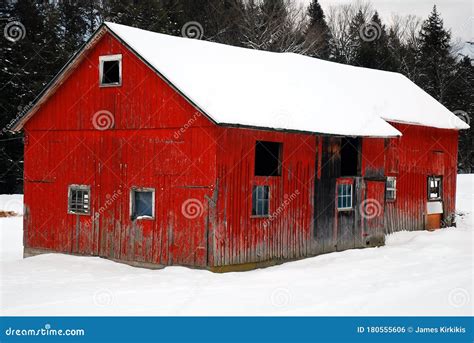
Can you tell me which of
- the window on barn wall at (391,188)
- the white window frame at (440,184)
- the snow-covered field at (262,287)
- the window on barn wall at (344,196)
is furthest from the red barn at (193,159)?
the white window frame at (440,184)

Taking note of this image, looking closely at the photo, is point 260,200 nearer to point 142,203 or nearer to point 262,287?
point 142,203

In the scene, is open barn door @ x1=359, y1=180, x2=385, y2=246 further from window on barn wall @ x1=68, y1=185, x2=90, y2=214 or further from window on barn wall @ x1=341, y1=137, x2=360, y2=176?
window on barn wall @ x1=68, y1=185, x2=90, y2=214

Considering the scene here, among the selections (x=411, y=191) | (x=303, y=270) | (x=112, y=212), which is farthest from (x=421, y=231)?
(x=112, y=212)

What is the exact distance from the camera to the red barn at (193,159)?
17297mm

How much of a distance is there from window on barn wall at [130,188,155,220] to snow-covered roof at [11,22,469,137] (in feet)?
9.67

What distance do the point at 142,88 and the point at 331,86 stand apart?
8105mm

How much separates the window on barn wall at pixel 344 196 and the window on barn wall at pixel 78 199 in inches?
282

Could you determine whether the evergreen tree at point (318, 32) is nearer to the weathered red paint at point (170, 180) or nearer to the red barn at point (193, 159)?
the red barn at point (193, 159)

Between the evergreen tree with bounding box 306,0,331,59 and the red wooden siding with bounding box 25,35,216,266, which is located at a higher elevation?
the evergreen tree with bounding box 306,0,331,59

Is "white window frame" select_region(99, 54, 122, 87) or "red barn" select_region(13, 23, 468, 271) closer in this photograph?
"red barn" select_region(13, 23, 468, 271)

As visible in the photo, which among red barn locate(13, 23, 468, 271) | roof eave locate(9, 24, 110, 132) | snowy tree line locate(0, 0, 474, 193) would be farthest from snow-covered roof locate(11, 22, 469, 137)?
snowy tree line locate(0, 0, 474, 193)

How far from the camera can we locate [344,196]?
21.0 m

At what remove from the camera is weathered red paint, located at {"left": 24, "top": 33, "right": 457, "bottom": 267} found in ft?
56.4

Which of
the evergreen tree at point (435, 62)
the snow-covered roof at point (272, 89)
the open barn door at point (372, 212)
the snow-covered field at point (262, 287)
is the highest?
the evergreen tree at point (435, 62)
